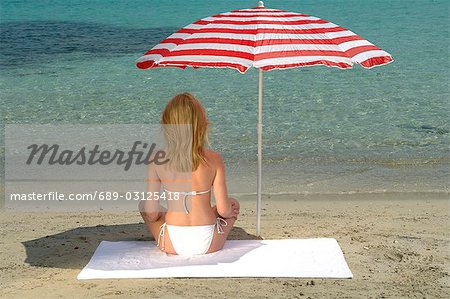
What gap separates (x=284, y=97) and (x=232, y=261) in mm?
6850

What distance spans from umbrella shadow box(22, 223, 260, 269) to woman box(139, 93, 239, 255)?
23.0 inches

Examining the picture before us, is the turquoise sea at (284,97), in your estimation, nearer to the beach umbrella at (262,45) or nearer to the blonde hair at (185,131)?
the beach umbrella at (262,45)

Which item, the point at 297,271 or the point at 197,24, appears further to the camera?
the point at 197,24

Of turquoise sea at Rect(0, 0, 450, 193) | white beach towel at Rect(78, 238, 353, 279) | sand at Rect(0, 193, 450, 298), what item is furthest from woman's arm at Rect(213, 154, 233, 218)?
turquoise sea at Rect(0, 0, 450, 193)

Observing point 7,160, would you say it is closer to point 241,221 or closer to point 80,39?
point 241,221

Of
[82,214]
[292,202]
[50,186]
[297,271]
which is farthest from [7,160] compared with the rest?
[297,271]

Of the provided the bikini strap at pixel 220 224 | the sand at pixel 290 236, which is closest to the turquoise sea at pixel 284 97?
the sand at pixel 290 236

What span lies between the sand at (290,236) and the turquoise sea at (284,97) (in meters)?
0.66

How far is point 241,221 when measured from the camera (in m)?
6.46

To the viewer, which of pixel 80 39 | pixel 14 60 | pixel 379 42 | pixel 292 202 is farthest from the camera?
pixel 80 39

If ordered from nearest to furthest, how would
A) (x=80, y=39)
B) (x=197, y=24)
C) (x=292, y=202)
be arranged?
(x=197, y=24), (x=292, y=202), (x=80, y=39)

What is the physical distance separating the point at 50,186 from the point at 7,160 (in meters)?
1.11

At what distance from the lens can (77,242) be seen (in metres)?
5.86

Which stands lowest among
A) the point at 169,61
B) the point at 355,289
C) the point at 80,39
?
the point at 80,39
